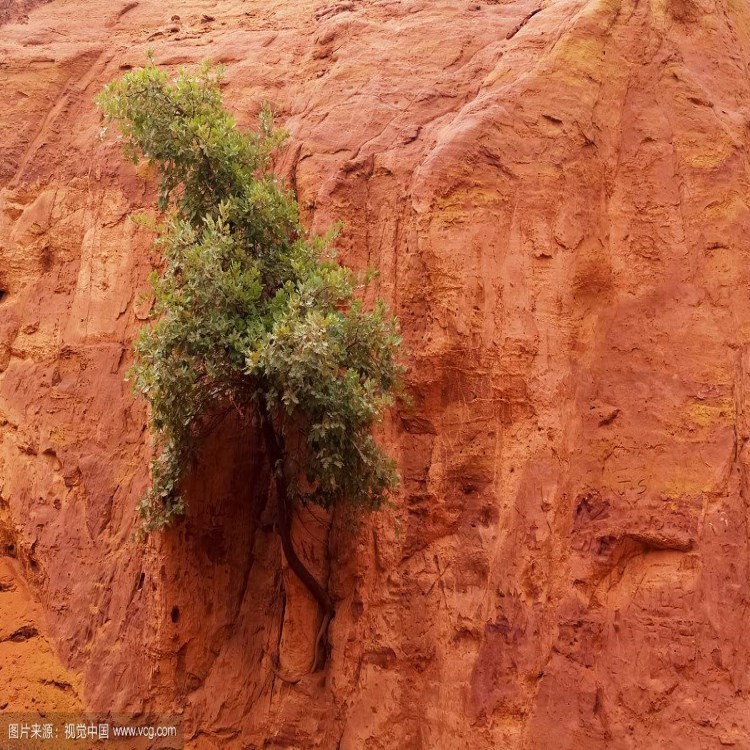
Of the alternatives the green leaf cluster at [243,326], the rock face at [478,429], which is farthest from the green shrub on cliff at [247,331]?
the rock face at [478,429]

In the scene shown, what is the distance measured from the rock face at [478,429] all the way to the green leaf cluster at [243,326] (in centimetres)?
77

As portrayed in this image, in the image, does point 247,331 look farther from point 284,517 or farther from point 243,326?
point 284,517

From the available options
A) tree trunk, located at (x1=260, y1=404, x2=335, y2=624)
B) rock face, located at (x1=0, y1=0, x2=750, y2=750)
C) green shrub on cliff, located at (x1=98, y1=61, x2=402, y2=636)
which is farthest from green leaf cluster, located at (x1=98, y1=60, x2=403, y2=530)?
rock face, located at (x1=0, y1=0, x2=750, y2=750)

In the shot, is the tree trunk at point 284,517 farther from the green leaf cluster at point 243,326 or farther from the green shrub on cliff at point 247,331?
the green leaf cluster at point 243,326

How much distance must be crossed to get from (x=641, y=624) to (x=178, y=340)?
14.8ft

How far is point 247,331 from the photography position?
27.2ft

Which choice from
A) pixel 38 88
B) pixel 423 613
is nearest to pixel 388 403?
pixel 423 613

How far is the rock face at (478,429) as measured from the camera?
838 centimetres

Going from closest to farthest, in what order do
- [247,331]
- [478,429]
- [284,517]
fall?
[247,331], [284,517], [478,429]

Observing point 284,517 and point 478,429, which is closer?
point 284,517

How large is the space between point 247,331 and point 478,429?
233 cm

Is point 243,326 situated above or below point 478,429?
above

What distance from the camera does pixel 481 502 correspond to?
8938 millimetres

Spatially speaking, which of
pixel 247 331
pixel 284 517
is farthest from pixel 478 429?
pixel 247 331
